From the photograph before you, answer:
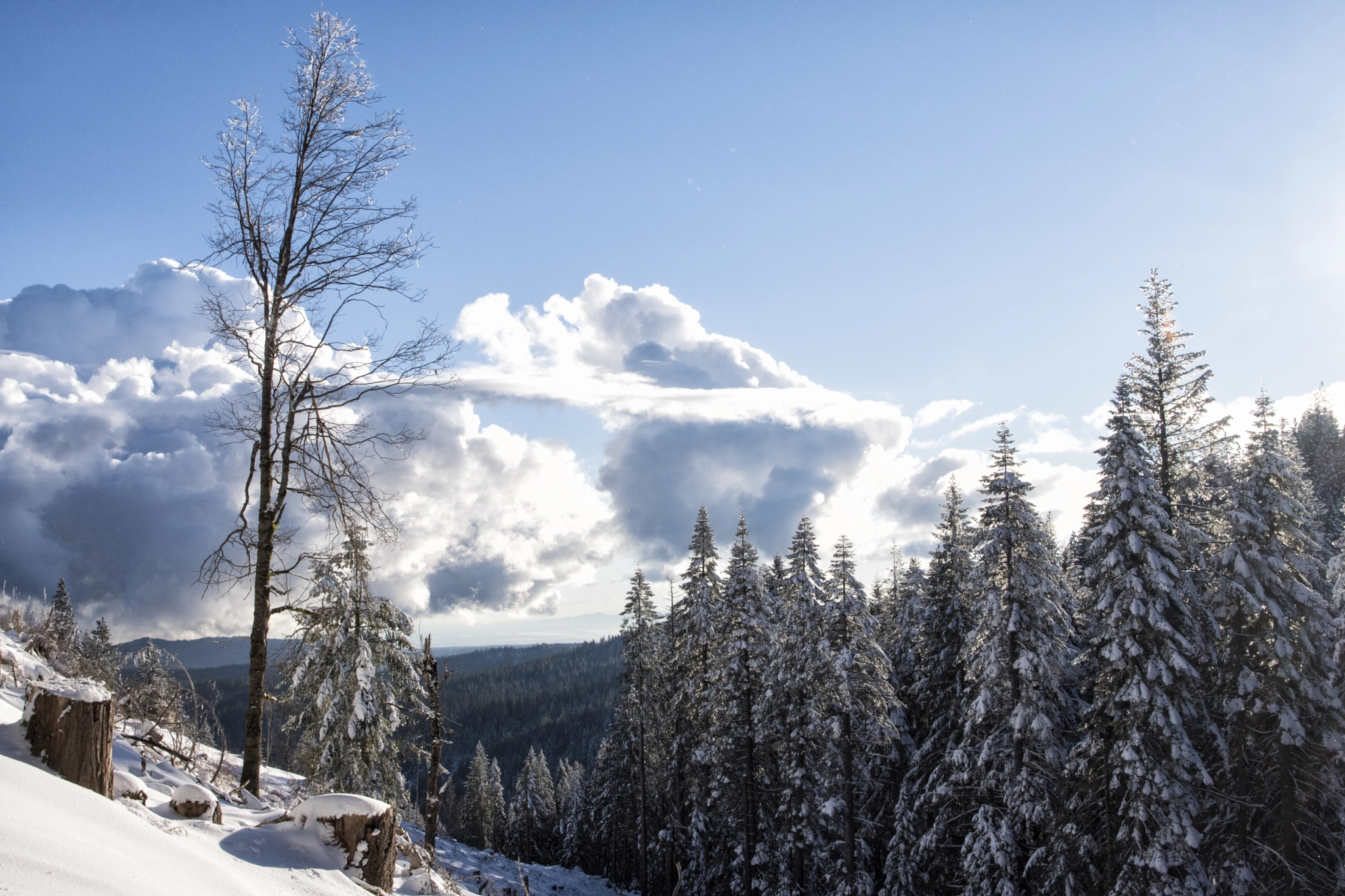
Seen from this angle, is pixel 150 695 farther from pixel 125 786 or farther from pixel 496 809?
pixel 496 809

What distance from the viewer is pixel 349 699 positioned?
67.4ft

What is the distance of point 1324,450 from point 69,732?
91.1 meters

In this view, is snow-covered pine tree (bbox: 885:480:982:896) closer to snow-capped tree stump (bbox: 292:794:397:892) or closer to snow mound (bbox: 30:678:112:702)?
snow-capped tree stump (bbox: 292:794:397:892)

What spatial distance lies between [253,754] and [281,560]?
252 cm

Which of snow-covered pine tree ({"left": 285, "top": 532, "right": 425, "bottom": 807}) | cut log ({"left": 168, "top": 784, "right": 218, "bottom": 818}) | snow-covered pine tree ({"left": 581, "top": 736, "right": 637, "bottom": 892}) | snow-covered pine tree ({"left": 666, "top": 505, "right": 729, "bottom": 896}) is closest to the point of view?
cut log ({"left": 168, "top": 784, "right": 218, "bottom": 818})

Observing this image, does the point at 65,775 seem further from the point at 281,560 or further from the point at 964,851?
the point at 964,851

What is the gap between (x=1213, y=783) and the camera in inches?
619

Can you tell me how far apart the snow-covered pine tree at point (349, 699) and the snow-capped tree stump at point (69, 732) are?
45.7 ft

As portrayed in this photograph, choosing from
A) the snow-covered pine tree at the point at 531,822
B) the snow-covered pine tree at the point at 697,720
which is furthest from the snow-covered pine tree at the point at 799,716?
the snow-covered pine tree at the point at 531,822

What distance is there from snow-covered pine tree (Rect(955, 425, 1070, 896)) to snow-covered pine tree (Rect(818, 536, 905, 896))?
3.56 m

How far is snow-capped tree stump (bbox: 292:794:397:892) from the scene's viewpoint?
21.4 feet

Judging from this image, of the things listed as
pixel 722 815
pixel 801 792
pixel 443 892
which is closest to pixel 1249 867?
pixel 801 792

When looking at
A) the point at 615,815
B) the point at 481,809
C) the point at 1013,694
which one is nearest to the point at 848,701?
the point at 1013,694

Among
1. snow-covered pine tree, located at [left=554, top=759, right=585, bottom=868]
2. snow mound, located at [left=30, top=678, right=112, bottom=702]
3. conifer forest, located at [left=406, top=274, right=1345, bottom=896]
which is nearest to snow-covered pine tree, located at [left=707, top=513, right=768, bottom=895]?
conifer forest, located at [left=406, top=274, right=1345, bottom=896]
